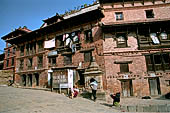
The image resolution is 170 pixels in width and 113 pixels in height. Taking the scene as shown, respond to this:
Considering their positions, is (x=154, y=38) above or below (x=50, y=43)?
below

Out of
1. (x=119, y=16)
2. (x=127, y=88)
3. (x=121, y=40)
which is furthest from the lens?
(x=119, y=16)

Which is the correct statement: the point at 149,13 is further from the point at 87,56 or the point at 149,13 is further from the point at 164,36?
the point at 87,56

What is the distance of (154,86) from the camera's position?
564 inches

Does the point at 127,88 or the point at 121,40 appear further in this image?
the point at 121,40

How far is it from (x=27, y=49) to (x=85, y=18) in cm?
1330

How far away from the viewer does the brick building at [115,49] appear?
1447 centimetres

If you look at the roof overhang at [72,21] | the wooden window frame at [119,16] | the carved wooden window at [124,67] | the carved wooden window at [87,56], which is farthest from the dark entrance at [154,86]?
the roof overhang at [72,21]

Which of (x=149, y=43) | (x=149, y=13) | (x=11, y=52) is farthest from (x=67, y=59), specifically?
(x=11, y=52)

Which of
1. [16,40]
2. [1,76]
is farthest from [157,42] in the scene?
[1,76]

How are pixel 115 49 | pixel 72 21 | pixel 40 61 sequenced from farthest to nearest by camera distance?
pixel 40 61 < pixel 72 21 < pixel 115 49

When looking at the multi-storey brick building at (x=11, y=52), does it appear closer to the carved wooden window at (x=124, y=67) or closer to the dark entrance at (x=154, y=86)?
the carved wooden window at (x=124, y=67)

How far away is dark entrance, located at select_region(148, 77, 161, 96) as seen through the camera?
1411 centimetres

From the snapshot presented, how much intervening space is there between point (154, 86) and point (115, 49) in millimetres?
6465

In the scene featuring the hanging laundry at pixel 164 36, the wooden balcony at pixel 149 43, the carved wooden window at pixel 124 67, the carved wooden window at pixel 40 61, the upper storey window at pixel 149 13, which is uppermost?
the upper storey window at pixel 149 13
